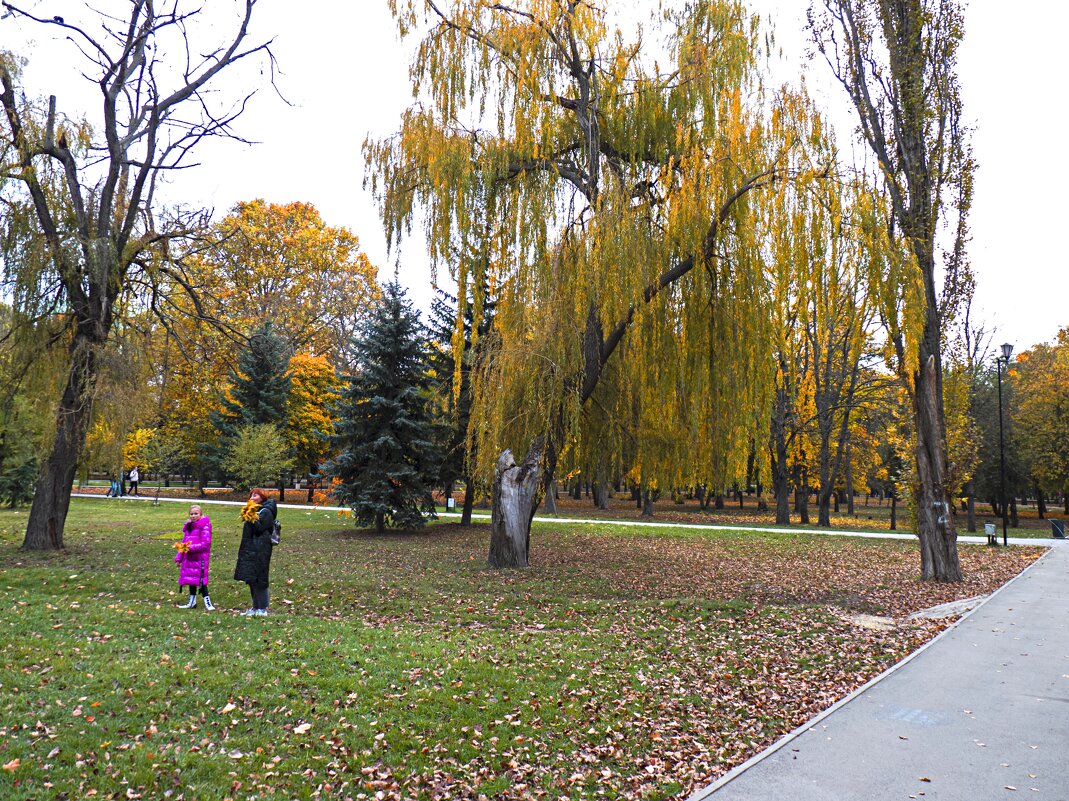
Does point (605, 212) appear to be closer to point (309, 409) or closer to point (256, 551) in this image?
point (256, 551)

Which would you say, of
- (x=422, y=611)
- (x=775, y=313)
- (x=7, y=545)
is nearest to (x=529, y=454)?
(x=422, y=611)

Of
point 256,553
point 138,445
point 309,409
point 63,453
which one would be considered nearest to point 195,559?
point 256,553

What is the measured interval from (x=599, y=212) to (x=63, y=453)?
11106mm

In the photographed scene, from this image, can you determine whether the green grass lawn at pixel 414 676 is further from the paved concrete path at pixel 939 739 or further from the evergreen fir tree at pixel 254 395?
the evergreen fir tree at pixel 254 395

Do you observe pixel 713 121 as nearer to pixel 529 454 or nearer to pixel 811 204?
pixel 811 204

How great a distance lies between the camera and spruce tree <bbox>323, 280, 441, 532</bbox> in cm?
2017

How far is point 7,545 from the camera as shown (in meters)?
13.5

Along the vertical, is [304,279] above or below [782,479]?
above

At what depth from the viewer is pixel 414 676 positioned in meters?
6.08

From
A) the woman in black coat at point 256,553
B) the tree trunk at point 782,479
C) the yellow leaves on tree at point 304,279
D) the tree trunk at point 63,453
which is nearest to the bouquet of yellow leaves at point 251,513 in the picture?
the woman in black coat at point 256,553

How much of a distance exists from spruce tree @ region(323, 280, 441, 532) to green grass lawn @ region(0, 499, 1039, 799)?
7.06 m

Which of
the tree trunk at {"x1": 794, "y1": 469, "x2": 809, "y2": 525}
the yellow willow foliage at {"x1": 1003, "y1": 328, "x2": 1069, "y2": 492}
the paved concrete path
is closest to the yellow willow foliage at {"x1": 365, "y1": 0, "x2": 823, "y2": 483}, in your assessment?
the paved concrete path

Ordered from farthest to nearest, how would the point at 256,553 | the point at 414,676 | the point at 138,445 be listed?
the point at 138,445 < the point at 256,553 < the point at 414,676

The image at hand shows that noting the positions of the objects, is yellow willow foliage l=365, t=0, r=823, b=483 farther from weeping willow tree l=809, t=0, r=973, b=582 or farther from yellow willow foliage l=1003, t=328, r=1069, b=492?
yellow willow foliage l=1003, t=328, r=1069, b=492
